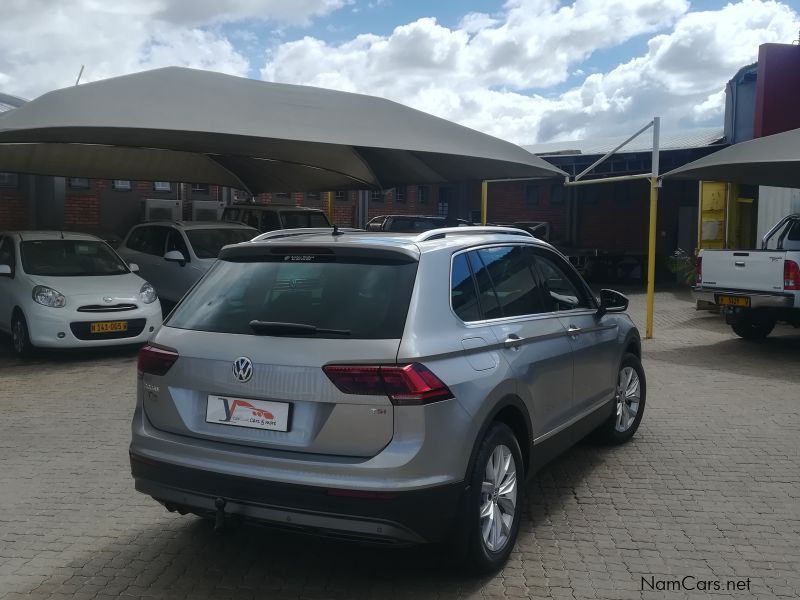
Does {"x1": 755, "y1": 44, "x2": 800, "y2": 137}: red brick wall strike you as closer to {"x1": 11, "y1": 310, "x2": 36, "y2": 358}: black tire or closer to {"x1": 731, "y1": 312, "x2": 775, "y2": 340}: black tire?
{"x1": 731, "y1": 312, "x2": 775, "y2": 340}: black tire

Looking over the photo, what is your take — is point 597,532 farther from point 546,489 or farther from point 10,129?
point 10,129

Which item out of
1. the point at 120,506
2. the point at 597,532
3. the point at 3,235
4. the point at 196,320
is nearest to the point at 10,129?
the point at 3,235

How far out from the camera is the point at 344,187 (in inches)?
690

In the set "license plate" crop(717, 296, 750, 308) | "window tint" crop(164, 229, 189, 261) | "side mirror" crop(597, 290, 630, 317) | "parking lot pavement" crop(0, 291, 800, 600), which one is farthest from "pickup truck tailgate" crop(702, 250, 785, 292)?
"window tint" crop(164, 229, 189, 261)

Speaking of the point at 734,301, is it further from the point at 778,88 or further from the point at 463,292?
the point at 463,292

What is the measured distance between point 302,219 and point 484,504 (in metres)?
13.0

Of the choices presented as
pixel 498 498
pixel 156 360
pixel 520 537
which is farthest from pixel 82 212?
pixel 498 498

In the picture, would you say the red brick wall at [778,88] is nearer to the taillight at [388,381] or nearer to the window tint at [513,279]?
the window tint at [513,279]

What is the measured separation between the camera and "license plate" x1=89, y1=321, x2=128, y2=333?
33.7 ft

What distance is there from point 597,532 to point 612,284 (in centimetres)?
2082

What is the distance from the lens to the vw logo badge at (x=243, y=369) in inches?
144

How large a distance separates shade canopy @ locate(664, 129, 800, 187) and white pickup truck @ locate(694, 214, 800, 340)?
4.02 ft

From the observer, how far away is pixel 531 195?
31703 millimetres

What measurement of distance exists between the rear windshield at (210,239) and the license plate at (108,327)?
2.89 m
